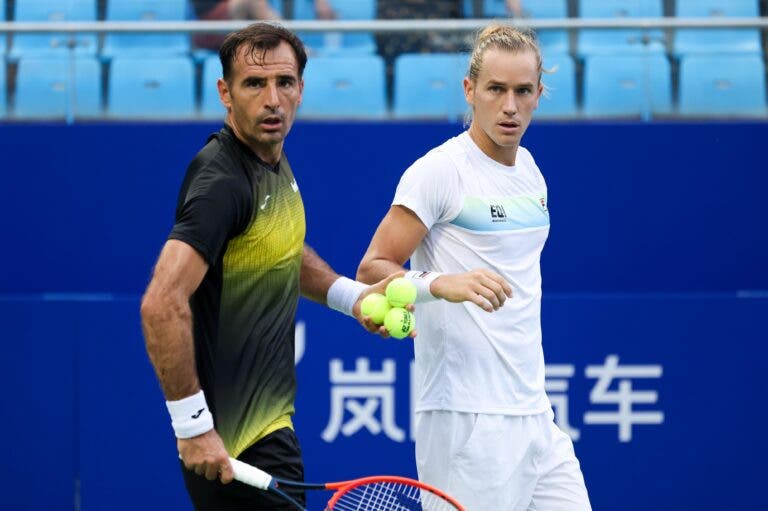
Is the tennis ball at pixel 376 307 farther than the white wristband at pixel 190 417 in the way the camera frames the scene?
Yes

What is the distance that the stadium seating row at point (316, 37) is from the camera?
6.77 metres

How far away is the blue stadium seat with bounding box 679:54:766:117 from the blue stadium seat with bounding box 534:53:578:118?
551 mm

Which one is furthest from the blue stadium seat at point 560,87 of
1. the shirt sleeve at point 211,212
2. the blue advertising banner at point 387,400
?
the shirt sleeve at point 211,212

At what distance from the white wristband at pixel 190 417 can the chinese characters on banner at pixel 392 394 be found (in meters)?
3.34

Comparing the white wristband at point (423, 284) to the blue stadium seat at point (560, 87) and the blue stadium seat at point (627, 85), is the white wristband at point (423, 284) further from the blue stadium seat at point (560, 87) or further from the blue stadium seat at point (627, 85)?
the blue stadium seat at point (627, 85)

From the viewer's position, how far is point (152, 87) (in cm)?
682

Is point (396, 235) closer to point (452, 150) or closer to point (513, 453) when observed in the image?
point (452, 150)

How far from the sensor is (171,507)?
6750mm

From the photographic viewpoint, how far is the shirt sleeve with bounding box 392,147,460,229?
164 inches

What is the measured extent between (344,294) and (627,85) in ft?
10.6

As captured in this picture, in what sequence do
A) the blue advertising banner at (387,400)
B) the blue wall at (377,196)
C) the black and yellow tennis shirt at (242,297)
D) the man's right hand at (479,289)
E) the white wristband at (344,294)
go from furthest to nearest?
the blue wall at (377,196)
the blue advertising banner at (387,400)
the white wristband at (344,294)
the man's right hand at (479,289)
the black and yellow tennis shirt at (242,297)

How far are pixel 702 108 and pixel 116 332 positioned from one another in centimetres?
316

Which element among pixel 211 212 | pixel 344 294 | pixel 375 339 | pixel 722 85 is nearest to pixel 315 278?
pixel 344 294

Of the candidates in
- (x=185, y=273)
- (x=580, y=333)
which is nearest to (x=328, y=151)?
(x=580, y=333)
